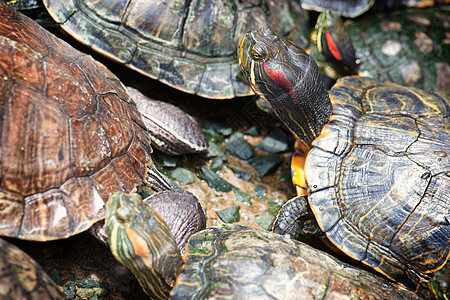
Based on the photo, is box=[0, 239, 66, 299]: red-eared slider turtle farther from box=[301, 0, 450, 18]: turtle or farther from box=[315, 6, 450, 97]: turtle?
box=[301, 0, 450, 18]: turtle

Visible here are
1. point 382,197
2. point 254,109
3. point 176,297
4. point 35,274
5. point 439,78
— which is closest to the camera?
point 35,274

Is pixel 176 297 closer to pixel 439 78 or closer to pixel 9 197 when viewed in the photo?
pixel 9 197

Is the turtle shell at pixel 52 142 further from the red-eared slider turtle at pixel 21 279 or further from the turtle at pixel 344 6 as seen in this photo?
the turtle at pixel 344 6

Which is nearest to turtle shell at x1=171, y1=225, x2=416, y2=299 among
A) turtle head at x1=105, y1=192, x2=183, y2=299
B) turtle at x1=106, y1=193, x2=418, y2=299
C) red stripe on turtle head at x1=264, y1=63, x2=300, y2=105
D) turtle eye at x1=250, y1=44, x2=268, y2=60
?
turtle at x1=106, y1=193, x2=418, y2=299

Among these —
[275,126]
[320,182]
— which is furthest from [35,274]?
[275,126]

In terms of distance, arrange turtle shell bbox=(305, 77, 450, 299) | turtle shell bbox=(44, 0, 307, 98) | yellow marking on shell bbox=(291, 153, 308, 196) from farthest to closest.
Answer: turtle shell bbox=(44, 0, 307, 98)
yellow marking on shell bbox=(291, 153, 308, 196)
turtle shell bbox=(305, 77, 450, 299)

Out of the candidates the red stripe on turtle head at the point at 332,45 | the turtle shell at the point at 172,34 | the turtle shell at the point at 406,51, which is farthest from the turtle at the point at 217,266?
the turtle shell at the point at 406,51
